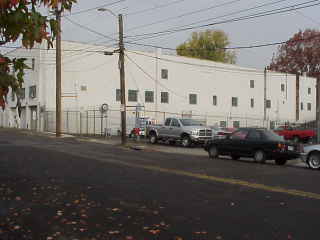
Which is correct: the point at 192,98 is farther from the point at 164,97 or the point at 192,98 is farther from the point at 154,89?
the point at 154,89

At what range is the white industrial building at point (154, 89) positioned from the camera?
4262 centimetres

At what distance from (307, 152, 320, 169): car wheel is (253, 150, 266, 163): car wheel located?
6.89 ft

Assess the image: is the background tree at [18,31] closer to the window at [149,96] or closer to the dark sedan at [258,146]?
the dark sedan at [258,146]

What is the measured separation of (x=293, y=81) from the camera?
211 ft

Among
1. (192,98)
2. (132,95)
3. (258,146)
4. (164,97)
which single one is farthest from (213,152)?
(192,98)

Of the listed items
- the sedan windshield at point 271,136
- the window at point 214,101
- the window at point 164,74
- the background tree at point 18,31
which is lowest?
the sedan windshield at point 271,136

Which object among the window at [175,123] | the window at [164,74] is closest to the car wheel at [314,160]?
the window at [175,123]

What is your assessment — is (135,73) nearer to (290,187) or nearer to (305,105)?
(305,105)

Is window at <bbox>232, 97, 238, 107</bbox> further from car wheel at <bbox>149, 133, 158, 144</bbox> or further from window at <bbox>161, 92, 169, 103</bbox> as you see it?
car wheel at <bbox>149, 133, 158, 144</bbox>

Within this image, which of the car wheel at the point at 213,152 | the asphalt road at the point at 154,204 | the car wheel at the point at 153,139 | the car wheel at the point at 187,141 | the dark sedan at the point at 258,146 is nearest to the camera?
the asphalt road at the point at 154,204

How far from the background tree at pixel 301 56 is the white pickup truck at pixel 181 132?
44.6 metres

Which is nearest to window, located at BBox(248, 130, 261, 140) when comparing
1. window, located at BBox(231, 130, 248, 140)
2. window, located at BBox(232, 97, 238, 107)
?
window, located at BBox(231, 130, 248, 140)

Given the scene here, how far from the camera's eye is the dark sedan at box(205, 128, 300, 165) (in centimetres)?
1825

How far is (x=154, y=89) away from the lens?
1914 inches
